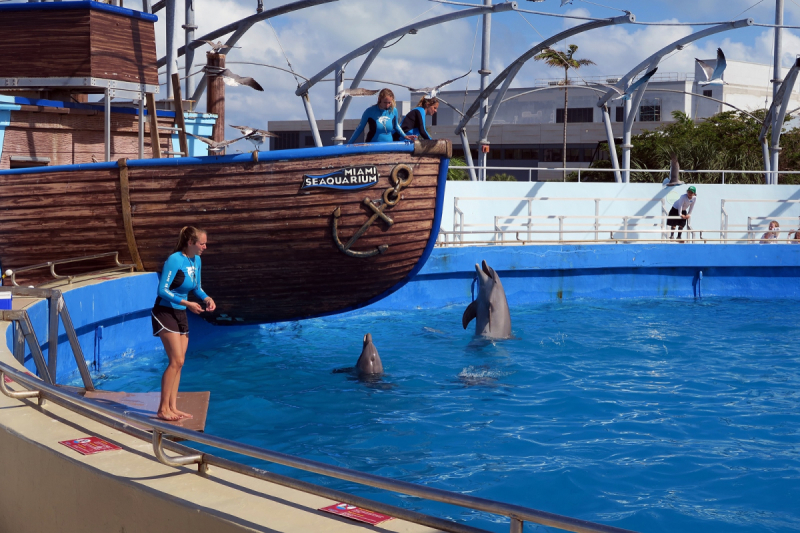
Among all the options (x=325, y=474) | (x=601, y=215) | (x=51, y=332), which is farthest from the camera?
(x=601, y=215)

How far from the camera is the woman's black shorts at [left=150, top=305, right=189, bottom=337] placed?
229 inches

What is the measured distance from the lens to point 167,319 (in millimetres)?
5820

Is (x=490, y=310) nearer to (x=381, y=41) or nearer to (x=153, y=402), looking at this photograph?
(x=153, y=402)

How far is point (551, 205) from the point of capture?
65.7 ft

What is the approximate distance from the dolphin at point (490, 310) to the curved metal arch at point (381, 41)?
804 cm

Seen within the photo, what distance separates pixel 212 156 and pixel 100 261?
2.24 m

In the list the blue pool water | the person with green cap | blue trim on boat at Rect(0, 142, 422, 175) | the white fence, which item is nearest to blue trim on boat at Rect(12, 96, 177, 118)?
blue trim on boat at Rect(0, 142, 422, 175)

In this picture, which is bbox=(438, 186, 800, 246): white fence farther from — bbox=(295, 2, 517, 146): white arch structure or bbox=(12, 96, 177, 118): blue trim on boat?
bbox=(12, 96, 177, 118): blue trim on boat

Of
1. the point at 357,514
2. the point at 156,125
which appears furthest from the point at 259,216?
the point at 357,514

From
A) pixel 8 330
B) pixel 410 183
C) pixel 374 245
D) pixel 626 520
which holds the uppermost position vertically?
pixel 410 183

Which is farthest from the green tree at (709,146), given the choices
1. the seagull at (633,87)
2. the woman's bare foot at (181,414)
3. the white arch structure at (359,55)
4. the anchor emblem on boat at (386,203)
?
the woman's bare foot at (181,414)

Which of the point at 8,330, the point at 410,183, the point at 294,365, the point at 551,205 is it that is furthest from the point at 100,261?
the point at 551,205

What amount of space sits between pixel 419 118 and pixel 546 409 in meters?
4.40

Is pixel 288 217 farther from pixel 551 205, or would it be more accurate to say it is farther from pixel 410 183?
pixel 551 205
